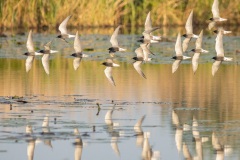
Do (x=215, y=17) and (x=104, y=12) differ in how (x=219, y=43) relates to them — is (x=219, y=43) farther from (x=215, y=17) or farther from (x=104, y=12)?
(x=104, y=12)

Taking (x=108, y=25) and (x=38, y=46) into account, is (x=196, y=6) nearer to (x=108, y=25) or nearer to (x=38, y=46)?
(x=108, y=25)

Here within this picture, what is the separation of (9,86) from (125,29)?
1983 centimetres

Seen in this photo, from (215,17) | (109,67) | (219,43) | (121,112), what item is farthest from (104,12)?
(121,112)

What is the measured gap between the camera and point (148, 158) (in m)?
11.1

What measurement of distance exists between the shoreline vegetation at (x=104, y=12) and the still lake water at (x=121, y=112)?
11792 millimetres

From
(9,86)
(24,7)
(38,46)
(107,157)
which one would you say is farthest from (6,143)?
(24,7)

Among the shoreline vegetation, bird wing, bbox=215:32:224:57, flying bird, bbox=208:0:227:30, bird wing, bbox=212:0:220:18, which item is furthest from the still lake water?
the shoreline vegetation

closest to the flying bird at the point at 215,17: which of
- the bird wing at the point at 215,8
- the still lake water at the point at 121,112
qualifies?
the bird wing at the point at 215,8

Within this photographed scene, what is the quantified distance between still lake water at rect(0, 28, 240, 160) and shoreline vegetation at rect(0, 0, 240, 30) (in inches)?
464

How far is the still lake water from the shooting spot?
11.5 metres

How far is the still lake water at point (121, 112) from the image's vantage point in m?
11.5

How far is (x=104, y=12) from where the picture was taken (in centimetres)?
3628

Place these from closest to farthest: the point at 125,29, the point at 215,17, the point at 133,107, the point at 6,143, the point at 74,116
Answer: the point at 6,143 → the point at 74,116 → the point at 133,107 → the point at 215,17 → the point at 125,29

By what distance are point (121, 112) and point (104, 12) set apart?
22181 mm
